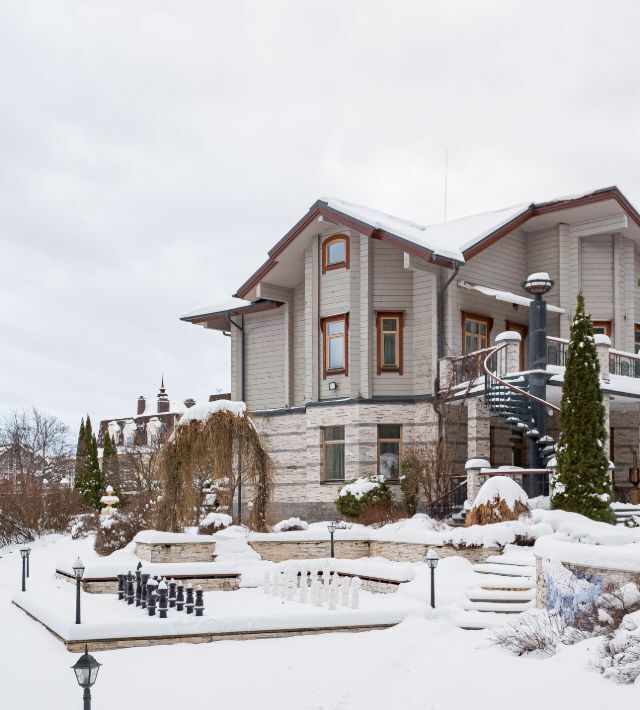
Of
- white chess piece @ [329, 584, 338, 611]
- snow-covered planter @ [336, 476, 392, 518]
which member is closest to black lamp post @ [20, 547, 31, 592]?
white chess piece @ [329, 584, 338, 611]

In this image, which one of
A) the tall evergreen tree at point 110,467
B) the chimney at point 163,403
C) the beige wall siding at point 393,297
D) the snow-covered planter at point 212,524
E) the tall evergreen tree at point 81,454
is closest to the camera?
the snow-covered planter at point 212,524

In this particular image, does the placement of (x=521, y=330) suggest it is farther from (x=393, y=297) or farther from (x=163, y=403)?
(x=163, y=403)

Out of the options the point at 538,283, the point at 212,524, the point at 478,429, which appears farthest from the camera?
the point at 478,429

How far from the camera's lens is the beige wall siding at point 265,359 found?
27906mm

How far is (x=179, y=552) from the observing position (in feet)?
61.1

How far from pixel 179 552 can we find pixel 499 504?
20.9 ft

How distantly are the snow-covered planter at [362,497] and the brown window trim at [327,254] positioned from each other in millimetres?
5873

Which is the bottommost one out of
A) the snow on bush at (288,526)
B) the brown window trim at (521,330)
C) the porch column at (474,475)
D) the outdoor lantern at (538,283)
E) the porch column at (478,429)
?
the snow on bush at (288,526)

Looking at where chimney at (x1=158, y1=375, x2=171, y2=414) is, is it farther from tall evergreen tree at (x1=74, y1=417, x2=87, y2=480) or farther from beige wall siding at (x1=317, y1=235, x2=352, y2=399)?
beige wall siding at (x1=317, y1=235, x2=352, y2=399)

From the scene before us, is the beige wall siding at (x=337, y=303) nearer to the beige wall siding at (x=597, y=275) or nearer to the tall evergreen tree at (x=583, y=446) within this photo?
the beige wall siding at (x=597, y=275)

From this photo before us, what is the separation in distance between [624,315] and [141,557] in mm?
14597

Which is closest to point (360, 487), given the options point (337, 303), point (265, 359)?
point (337, 303)

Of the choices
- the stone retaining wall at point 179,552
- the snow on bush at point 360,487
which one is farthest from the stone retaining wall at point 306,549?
the snow on bush at point 360,487

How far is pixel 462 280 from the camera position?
24.2 meters
